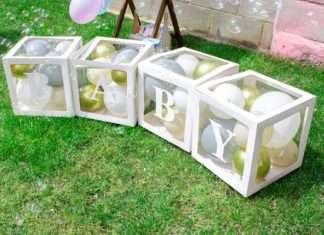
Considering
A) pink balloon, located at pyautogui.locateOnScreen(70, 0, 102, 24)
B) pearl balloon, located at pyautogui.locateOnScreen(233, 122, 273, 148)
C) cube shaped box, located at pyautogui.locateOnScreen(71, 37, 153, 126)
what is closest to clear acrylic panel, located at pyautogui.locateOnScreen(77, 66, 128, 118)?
cube shaped box, located at pyautogui.locateOnScreen(71, 37, 153, 126)

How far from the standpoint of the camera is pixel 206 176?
1843 mm

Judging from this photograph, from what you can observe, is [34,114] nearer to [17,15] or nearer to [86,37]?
[86,37]

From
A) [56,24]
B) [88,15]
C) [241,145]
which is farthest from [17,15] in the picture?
[241,145]

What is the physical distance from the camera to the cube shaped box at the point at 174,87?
187 cm

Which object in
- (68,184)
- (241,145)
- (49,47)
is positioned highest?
(49,47)

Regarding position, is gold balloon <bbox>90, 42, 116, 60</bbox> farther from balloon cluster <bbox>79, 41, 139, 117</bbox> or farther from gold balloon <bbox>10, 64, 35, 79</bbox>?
gold balloon <bbox>10, 64, 35, 79</bbox>

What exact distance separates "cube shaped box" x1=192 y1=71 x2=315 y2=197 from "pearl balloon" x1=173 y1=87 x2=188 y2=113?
7 cm

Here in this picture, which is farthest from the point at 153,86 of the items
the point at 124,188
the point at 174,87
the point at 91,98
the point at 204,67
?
the point at 124,188

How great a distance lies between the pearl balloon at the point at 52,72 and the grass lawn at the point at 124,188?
0.19 meters

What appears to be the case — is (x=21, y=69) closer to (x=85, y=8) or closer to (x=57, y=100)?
(x=57, y=100)

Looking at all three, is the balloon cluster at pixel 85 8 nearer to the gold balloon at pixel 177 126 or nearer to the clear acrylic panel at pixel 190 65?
the clear acrylic panel at pixel 190 65

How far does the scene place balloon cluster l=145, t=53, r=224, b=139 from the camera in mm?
1886

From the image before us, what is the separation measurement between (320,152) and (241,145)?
44 cm

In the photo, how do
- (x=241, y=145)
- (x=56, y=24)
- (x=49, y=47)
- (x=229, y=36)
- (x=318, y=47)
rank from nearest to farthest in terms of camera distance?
(x=241, y=145) → (x=49, y=47) → (x=318, y=47) → (x=229, y=36) → (x=56, y=24)
